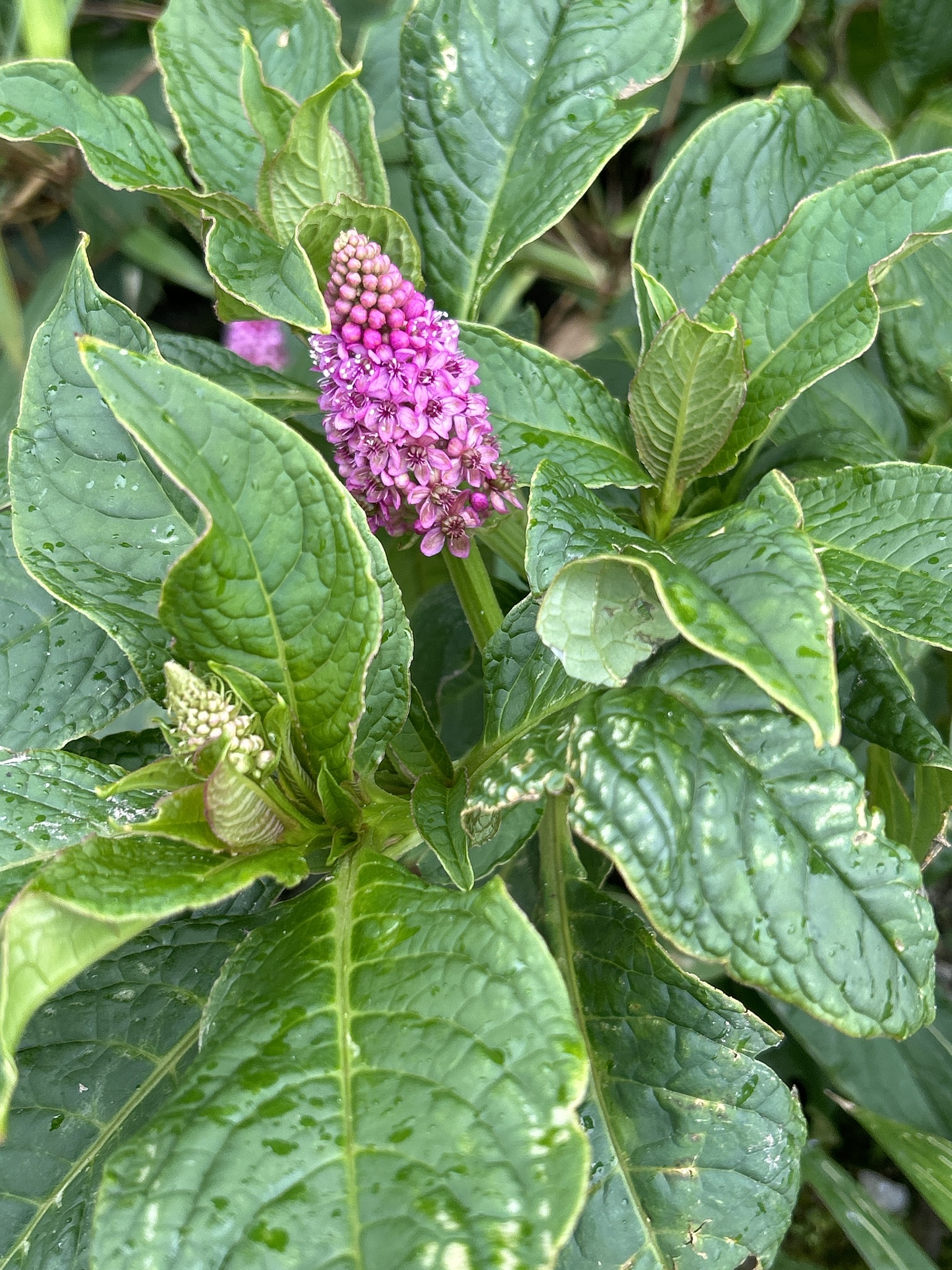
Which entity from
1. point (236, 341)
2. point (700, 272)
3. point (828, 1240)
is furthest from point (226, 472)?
point (828, 1240)

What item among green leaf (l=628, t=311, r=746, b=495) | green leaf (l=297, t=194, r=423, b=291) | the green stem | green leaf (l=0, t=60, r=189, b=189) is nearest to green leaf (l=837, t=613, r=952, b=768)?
green leaf (l=628, t=311, r=746, b=495)

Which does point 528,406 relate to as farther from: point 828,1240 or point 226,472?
point 828,1240

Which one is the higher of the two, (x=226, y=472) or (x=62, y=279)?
(x=226, y=472)

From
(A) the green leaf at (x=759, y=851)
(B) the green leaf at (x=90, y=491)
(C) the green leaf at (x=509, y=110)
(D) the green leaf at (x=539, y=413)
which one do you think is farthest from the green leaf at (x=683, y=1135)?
(C) the green leaf at (x=509, y=110)

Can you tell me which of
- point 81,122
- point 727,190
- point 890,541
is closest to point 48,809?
point 81,122

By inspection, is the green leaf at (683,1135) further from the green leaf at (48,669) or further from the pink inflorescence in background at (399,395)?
the green leaf at (48,669)
